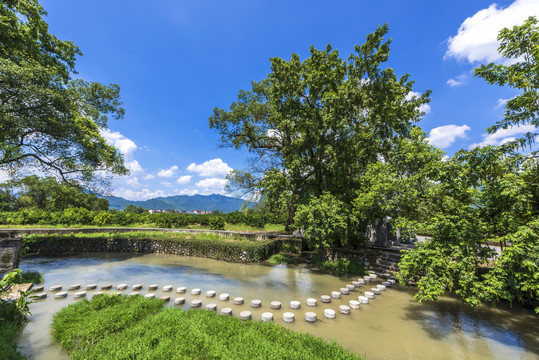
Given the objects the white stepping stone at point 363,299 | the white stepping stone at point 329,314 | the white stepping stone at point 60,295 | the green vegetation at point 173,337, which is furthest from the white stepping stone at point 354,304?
the white stepping stone at point 60,295

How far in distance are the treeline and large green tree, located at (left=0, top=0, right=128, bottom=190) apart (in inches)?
486

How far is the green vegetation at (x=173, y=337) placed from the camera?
3793mm

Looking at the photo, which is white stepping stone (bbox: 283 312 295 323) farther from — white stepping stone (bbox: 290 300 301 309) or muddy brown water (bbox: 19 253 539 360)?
white stepping stone (bbox: 290 300 301 309)

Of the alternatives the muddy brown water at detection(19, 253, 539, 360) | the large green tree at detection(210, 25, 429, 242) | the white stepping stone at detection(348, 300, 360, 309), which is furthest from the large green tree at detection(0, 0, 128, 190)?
the white stepping stone at detection(348, 300, 360, 309)

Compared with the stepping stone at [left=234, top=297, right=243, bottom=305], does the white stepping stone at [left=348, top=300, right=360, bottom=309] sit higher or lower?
higher

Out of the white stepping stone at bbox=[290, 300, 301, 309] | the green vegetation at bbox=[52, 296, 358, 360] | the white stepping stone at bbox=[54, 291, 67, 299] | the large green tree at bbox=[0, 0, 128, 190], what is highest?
the large green tree at bbox=[0, 0, 128, 190]

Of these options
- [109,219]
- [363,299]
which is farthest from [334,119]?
[109,219]

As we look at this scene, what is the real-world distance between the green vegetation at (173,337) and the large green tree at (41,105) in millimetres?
9305

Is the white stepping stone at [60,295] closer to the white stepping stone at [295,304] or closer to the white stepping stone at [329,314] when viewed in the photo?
the white stepping stone at [295,304]

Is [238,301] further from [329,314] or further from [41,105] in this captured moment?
[41,105]

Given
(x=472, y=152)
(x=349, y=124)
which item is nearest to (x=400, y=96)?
(x=349, y=124)

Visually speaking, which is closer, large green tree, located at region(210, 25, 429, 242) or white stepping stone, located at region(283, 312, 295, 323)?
white stepping stone, located at region(283, 312, 295, 323)

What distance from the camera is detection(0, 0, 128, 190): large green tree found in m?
9.24

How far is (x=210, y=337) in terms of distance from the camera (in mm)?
4328
